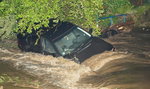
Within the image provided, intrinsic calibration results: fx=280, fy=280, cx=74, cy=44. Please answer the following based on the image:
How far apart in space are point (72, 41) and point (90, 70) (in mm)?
1423

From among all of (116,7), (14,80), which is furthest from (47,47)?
(116,7)

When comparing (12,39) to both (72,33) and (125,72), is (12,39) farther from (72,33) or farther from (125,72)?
(125,72)

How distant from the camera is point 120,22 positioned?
53.2ft

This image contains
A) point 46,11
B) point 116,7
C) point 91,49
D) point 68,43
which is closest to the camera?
point 91,49

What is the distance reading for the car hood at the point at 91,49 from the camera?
9312mm

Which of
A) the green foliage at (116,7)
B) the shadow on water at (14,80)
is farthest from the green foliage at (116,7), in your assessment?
the shadow on water at (14,80)

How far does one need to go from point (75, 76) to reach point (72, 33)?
1955mm

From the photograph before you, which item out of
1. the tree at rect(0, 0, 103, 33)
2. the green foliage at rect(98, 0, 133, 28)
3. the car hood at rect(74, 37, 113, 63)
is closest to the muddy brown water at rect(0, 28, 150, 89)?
the car hood at rect(74, 37, 113, 63)

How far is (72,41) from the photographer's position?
390 inches

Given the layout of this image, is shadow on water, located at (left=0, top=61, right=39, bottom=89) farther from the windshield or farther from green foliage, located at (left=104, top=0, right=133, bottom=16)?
green foliage, located at (left=104, top=0, right=133, bottom=16)

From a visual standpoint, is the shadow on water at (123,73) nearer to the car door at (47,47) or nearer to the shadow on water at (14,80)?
the car door at (47,47)

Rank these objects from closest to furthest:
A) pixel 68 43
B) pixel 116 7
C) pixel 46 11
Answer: pixel 68 43
pixel 46 11
pixel 116 7

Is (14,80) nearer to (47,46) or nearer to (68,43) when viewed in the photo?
(47,46)

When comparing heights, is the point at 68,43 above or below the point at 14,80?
above
